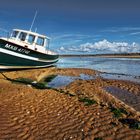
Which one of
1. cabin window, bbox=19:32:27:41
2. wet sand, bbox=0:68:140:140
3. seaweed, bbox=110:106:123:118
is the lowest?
wet sand, bbox=0:68:140:140

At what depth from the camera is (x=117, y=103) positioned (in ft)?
37.0

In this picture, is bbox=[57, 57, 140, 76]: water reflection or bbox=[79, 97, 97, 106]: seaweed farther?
bbox=[57, 57, 140, 76]: water reflection

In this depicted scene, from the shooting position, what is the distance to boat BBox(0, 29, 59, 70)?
21681 mm

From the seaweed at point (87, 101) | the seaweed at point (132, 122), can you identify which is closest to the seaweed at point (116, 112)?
the seaweed at point (132, 122)

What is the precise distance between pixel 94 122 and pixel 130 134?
1.50 m

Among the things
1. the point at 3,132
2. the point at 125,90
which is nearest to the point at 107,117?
the point at 3,132

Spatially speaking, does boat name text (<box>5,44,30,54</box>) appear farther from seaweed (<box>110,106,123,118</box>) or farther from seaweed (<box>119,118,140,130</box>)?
seaweed (<box>119,118,140,130</box>)

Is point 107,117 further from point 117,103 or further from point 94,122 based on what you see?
point 117,103

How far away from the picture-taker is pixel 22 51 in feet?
76.3

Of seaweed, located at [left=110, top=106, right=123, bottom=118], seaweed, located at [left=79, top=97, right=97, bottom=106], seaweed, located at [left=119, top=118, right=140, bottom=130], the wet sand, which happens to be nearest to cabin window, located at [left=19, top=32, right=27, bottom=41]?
the wet sand

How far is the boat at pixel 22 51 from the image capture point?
2168 cm

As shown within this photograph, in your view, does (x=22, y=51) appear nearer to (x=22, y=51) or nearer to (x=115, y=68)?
(x=22, y=51)

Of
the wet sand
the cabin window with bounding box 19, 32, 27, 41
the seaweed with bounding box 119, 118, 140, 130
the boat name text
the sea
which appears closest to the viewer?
the wet sand

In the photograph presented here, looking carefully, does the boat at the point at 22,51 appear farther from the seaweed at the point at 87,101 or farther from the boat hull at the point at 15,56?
the seaweed at the point at 87,101
